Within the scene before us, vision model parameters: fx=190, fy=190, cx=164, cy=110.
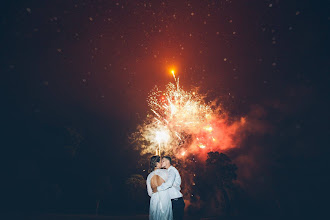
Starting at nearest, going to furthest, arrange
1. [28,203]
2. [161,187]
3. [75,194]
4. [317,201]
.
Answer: [161,187] → [28,203] → [75,194] → [317,201]

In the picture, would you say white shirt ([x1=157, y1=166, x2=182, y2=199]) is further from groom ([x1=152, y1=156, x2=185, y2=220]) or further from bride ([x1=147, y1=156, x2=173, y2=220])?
bride ([x1=147, y1=156, x2=173, y2=220])

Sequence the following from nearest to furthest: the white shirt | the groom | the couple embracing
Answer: the white shirt, the couple embracing, the groom

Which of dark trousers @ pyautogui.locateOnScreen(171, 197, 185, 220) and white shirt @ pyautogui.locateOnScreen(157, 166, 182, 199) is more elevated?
white shirt @ pyautogui.locateOnScreen(157, 166, 182, 199)

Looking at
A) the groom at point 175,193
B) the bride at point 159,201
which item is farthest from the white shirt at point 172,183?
the bride at point 159,201

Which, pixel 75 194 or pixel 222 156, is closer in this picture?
pixel 75 194

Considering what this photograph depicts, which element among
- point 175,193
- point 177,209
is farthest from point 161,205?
point 177,209

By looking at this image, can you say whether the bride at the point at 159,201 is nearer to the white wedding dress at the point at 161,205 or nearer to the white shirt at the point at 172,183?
the white wedding dress at the point at 161,205

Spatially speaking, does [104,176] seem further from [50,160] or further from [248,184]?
[248,184]

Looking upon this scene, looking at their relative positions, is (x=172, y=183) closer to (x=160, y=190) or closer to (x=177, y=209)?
(x=160, y=190)

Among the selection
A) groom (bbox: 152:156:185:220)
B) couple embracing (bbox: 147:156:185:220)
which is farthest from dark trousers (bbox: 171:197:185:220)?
couple embracing (bbox: 147:156:185:220)

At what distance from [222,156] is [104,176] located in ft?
96.6

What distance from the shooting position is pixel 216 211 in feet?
187

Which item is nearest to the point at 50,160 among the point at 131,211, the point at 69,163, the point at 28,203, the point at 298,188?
the point at 69,163

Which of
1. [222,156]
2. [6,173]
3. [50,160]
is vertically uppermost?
[222,156]
